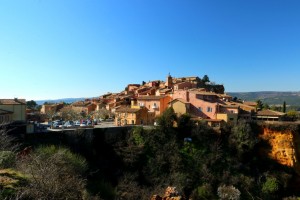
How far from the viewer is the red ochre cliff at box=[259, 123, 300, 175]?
37.7 metres

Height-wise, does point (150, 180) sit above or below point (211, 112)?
below

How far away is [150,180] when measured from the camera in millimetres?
31672

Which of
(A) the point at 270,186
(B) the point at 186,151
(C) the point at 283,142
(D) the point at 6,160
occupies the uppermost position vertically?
(D) the point at 6,160

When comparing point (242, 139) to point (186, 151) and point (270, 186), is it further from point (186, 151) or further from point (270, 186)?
point (186, 151)

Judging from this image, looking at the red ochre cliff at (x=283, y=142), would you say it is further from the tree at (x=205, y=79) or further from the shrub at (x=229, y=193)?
the tree at (x=205, y=79)

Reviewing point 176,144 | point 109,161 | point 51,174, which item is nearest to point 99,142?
point 109,161

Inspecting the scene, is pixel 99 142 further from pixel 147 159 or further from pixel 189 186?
pixel 189 186

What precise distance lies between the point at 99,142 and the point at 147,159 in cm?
644

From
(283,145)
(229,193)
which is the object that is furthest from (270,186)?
(283,145)

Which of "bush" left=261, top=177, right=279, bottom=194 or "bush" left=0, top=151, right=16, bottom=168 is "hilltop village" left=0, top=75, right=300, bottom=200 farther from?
"bush" left=0, top=151, right=16, bottom=168

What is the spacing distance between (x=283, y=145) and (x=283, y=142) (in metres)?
0.42

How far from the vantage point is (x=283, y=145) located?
126ft

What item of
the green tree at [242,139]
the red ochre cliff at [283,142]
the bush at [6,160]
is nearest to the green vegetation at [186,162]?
the green tree at [242,139]

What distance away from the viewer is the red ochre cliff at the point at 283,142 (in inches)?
1485
